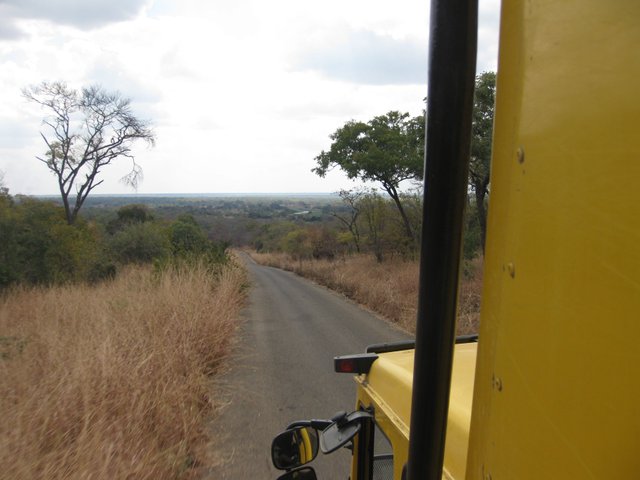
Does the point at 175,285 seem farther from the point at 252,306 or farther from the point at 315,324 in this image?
the point at 252,306

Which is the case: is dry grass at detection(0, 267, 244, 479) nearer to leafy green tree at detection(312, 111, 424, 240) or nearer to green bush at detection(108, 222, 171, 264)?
leafy green tree at detection(312, 111, 424, 240)

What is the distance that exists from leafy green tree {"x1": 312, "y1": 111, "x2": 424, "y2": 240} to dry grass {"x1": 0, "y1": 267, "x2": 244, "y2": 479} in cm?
1174

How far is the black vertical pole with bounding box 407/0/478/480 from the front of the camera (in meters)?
0.68

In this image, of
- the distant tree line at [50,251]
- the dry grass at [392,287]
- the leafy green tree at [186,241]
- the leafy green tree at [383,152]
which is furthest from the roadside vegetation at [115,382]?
the leafy green tree at [383,152]

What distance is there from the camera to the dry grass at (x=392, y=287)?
8.85m

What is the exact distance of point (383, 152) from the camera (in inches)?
686

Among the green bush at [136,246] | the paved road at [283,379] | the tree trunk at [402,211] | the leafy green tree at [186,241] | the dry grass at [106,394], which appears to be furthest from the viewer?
the green bush at [136,246]

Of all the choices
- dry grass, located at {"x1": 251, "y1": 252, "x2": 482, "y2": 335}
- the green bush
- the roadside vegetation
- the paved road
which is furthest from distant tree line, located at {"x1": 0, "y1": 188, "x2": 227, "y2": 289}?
the roadside vegetation

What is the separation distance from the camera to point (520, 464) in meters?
0.66

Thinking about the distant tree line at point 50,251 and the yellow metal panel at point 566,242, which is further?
the distant tree line at point 50,251

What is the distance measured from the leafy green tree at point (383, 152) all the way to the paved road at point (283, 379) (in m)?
6.85

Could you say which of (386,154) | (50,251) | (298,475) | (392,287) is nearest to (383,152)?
(386,154)

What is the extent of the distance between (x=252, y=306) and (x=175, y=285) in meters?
4.30

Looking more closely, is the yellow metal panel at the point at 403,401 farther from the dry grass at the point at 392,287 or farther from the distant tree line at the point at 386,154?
the distant tree line at the point at 386,154
